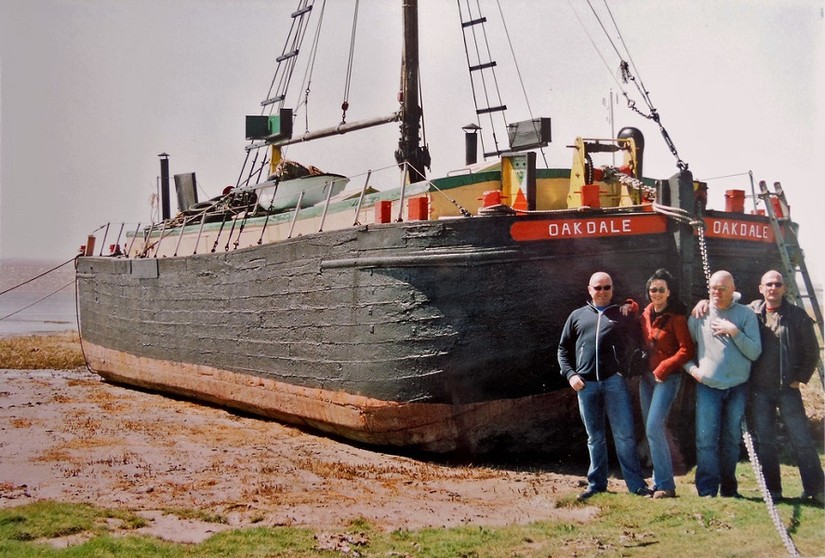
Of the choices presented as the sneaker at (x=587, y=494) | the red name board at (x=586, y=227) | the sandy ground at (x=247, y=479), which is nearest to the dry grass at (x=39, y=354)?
the sandy ground at (x=247, y=479)

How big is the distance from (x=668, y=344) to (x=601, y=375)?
1.93 ft

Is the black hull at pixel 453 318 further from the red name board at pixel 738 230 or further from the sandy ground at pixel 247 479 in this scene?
the sandy ground at pixel 247 479

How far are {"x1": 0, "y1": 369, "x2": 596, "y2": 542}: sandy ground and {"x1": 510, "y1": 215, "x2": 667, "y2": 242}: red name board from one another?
2.34 m

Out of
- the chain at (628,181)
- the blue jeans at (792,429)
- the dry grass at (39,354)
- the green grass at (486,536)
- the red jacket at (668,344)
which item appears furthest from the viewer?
the dry grass at (39,354)

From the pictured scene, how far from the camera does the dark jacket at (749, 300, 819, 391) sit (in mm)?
6238

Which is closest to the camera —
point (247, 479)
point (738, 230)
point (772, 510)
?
point (772, 510)

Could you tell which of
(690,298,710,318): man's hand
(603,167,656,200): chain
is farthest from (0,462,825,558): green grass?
(603,167,656,200): chain

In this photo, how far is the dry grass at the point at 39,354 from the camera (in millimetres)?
17969

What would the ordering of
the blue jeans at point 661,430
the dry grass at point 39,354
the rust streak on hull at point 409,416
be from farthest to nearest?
the dry grass at point 39,354, the rust streak on hull at point 409,416, the blue jeans at point 661,430

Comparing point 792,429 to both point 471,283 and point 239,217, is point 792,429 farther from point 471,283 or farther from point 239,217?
point 239,217

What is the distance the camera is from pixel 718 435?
6.40m

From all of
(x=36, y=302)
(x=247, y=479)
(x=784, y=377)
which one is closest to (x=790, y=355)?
(x=784, y=377)

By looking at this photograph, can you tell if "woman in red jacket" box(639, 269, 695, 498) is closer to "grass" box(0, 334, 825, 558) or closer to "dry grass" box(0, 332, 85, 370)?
"grass" box(0, 334, 825, 558)

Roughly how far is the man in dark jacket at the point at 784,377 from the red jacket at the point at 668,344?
529 millimetres
